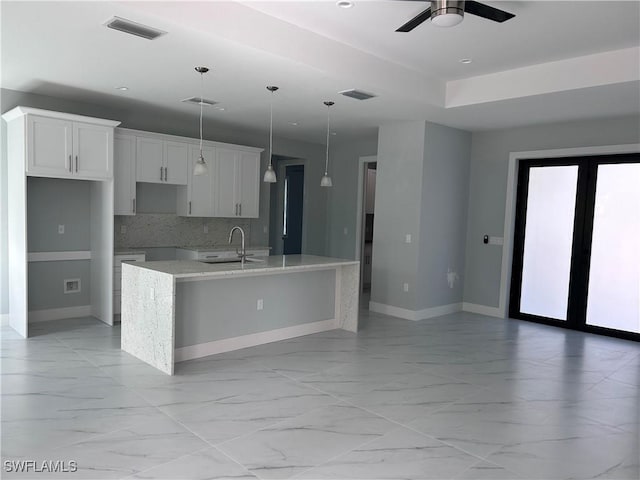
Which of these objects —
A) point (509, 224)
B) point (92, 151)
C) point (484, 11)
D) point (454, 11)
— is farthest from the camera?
Result: point (509, 224)

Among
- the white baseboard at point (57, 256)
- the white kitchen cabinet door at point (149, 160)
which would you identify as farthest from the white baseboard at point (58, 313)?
the white kitchen cabinet door at point (149, 160)

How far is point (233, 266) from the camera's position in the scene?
4.40m

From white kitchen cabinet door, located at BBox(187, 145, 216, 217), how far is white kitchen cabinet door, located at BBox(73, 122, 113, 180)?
1257 mm

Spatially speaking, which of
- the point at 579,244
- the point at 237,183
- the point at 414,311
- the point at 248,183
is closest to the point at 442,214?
the point at 414,311

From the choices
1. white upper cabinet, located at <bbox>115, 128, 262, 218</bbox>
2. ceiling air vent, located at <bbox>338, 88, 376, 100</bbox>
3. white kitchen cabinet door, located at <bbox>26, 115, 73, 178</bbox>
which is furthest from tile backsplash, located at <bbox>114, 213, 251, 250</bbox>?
ceiling air vent, located at <bbox>338, 88, 376, 100</bbox>

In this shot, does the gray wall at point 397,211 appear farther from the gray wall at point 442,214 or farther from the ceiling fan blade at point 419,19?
the ceiling fan blade at point 419,19

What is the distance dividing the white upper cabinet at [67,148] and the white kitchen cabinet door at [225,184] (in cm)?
165

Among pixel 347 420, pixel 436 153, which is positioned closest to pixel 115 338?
pixel 347 420

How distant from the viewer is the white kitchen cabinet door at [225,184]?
21.8 ft

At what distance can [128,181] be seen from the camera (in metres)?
5.76

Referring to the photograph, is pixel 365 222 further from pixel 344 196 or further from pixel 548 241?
pixel 548 241

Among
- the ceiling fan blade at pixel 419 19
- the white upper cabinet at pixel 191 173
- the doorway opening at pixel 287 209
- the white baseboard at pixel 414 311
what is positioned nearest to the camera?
the ceiling fan blade at pixel 419 19

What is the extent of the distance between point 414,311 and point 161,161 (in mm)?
3844

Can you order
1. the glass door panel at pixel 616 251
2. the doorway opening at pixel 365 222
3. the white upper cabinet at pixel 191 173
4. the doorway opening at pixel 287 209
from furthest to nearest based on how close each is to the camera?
the doorway opening at pixel 287 209
the doorway opening at pixel 365 222
the white upper cabinet at pixel 191 173
the glass door panel at pixel 616 251
